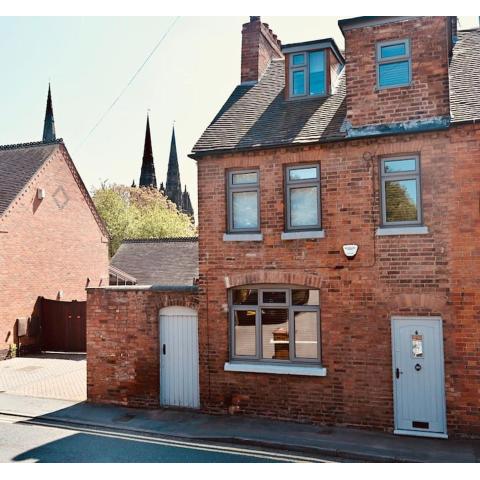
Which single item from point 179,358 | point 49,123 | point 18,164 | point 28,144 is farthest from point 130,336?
point 49,123

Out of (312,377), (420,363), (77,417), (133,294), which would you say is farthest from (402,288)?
(77,417)

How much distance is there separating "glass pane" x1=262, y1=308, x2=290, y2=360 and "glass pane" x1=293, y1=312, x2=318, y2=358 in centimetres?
24

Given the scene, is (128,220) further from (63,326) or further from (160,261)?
(63,326)

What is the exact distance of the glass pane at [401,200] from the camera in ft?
34.2

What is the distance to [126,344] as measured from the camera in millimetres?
12594

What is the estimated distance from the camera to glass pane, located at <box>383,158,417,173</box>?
10.4 metres

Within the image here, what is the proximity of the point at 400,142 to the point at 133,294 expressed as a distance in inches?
275

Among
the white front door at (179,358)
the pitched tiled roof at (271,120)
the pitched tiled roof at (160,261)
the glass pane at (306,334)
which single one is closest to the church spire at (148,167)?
the pitched tiled roof at (160,261)

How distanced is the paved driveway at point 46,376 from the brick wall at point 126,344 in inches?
46.6

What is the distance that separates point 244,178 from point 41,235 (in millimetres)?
13474

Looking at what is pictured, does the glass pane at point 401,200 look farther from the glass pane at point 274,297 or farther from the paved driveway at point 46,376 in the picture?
the paved driveway at point 46,376

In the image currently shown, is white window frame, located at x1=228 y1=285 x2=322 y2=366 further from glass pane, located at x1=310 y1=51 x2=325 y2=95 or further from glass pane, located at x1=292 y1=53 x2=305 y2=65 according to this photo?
glass pane, located at x1=292 y1=53 x2=305 y2=65

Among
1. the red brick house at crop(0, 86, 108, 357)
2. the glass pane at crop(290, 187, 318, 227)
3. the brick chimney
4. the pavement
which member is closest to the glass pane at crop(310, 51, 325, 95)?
the brick chimney

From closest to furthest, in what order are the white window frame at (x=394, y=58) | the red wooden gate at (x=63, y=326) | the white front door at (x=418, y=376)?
1. the white front door at (x=418, y=376)
2. the white window frame at (x=394, y=58)
3. the red wooden gate at (x=63, y=326)
